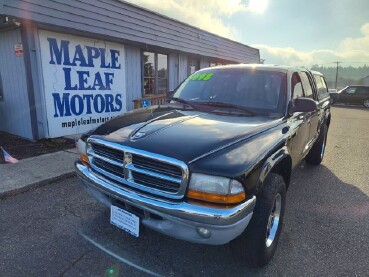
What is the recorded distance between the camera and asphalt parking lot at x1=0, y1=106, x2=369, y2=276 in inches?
98.4

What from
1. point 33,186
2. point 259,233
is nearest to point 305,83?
point 259,233

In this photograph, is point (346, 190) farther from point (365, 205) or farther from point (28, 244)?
point (28, 244)

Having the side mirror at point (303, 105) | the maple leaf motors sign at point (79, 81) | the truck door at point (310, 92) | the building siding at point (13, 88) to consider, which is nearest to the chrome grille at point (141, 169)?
the side mirror at point (303, 105)

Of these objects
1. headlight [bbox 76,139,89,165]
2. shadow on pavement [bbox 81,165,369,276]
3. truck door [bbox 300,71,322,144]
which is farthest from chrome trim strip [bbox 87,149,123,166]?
truck door [bbox 300,71,322,144]

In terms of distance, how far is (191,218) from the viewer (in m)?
1.98

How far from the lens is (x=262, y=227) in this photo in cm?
224

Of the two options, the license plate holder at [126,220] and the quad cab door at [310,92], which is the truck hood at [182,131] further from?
the quad cab door at [310,92]

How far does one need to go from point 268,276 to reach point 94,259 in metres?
1.56

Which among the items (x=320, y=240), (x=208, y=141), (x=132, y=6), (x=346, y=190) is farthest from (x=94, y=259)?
(x=132, y=6)

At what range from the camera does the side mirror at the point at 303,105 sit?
310 cm

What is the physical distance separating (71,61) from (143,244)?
221 inches

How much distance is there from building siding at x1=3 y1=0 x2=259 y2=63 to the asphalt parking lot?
12.2 ft

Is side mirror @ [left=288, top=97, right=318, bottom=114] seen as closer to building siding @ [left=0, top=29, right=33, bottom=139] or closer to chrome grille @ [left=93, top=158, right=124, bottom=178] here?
chrome grille @ [left=93, top=158, right=124, bottom=178]

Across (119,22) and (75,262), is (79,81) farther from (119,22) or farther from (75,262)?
(75,262)
